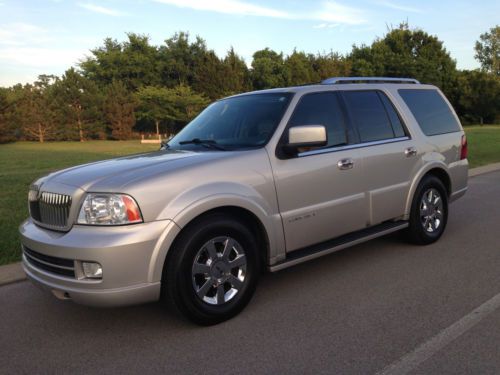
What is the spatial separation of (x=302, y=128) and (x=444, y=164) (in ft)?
8.37

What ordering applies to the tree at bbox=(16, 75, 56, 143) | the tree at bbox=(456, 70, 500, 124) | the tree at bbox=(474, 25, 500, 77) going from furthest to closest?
the tree at bbox=(474, 25, 500, 77), the tree at bbox=(456, 70, 500, 124), the tree at bbox=(16, 75, 56, 143)

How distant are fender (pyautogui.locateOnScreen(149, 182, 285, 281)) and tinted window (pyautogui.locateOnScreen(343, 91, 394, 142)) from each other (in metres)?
1.49

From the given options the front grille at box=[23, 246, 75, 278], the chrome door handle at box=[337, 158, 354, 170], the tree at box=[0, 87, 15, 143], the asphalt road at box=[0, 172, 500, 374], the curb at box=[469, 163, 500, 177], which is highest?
the tree at box=[0, 87, 15, 143]

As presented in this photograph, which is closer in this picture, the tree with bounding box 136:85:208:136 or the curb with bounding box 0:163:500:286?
the curb with bounding box 0:163:500:286

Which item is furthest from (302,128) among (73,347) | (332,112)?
(73,347)

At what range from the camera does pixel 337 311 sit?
3777 mm

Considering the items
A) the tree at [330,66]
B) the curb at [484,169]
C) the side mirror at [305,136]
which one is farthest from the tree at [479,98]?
the side mirror at [305,136]

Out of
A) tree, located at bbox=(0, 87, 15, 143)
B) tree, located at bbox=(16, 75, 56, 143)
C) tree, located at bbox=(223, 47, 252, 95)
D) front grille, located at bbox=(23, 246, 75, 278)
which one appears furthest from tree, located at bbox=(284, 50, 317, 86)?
front grille, located at bbox=(23, 246, 75, 278)

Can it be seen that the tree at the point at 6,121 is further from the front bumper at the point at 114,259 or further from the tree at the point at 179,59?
the front bumper at the point at 114,259

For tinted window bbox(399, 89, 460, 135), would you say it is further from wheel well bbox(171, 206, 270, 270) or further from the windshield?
wheel well bbox(171, 206, 270, 270)

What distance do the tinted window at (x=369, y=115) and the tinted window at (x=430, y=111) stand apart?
541 mm

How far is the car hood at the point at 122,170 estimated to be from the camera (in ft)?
11.0

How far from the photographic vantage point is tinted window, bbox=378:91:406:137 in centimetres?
517

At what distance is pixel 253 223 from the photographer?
153 inches
